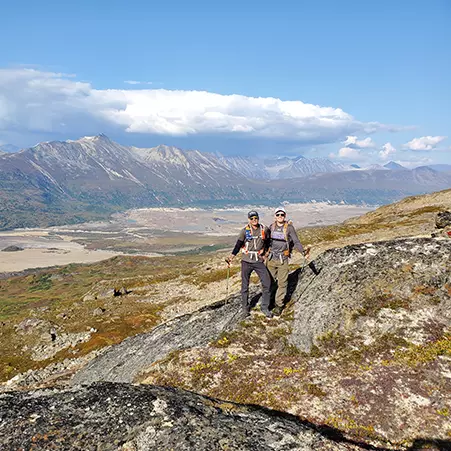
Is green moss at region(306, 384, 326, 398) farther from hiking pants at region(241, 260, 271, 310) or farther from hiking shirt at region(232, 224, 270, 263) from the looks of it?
hiking shirt at region(232, 224, 270, 263)

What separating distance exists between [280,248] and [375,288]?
4922 millimetres

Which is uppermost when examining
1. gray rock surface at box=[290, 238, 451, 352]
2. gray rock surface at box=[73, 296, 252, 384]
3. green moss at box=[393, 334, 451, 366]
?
gray rock surface at box=[290, 238, 451, 352]

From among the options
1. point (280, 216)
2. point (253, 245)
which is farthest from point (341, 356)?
point (280, 216)

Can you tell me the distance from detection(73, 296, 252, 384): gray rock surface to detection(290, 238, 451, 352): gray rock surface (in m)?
4.28

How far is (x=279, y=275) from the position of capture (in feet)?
61.1

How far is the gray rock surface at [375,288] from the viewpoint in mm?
15680

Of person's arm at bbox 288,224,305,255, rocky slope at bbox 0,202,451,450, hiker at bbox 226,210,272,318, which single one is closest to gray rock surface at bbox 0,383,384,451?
rocky slope at bbox 0,202,451,450

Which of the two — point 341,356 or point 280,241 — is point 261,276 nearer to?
point 280,241

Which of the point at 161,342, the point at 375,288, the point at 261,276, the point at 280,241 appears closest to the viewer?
the point at 375,288

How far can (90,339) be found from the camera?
42125 mm

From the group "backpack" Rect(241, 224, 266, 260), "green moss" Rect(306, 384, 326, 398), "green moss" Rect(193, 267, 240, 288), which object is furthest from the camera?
"green moss" Rect(193, 267, 240, 288)

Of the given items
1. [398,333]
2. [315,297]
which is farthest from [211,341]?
[398,333]

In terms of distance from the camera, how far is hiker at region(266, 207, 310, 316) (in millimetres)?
18172

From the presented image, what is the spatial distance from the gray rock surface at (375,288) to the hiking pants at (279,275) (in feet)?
3.38
